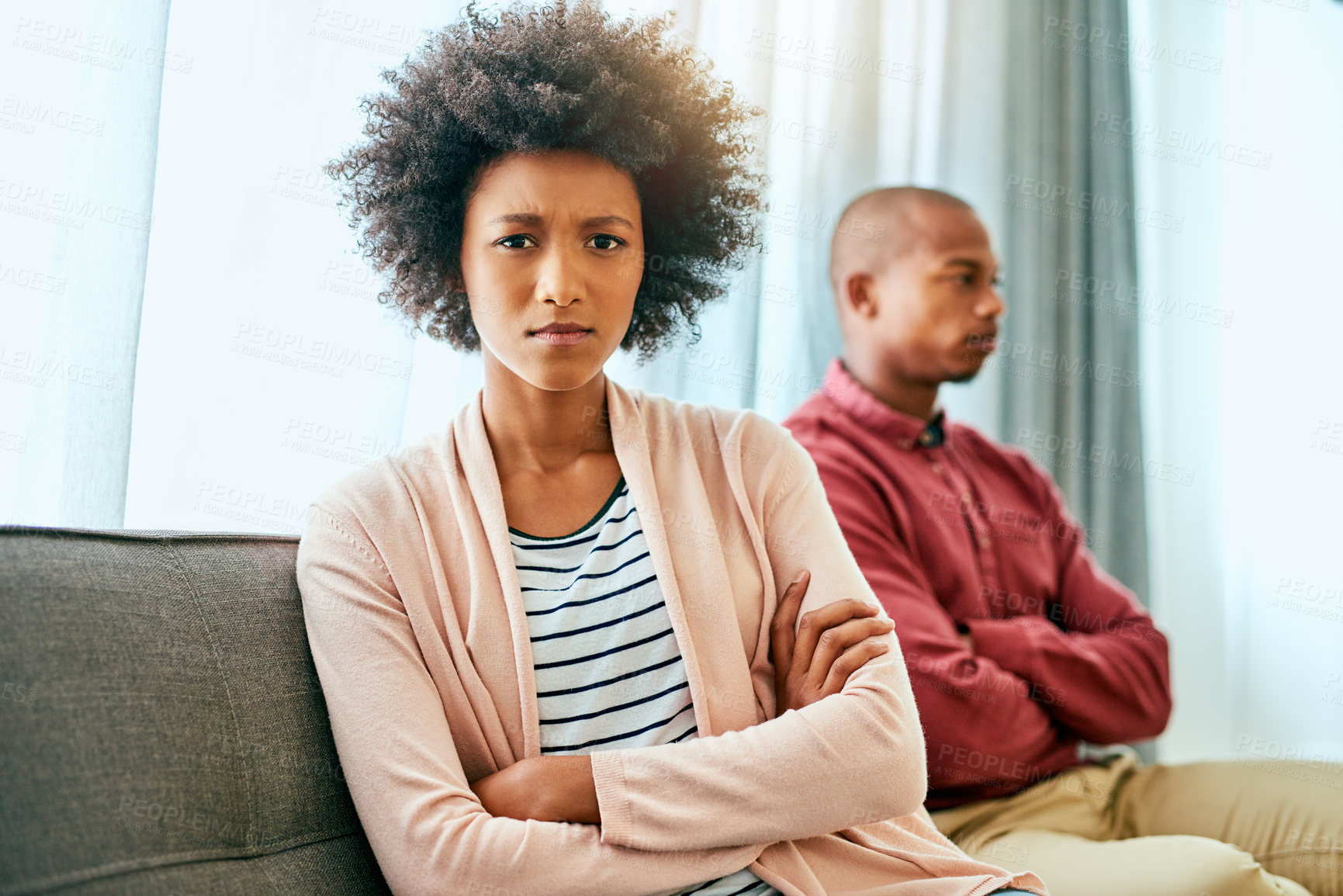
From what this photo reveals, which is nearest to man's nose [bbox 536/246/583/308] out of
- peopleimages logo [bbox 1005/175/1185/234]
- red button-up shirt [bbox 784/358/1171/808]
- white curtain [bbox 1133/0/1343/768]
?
red button-up shirt [bbox 784/358/1171/808]

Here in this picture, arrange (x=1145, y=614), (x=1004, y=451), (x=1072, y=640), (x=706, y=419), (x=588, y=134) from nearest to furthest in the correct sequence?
1. (x=588, y=134)
2. (x=706, y=419)
3. (x=1072, y=640)
4. (x=1145, y=614)
5. (x=1004, y=451)

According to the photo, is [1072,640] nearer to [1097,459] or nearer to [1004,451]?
[1004,451]

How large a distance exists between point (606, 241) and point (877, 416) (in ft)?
2.76

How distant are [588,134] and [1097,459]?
197 centimetres

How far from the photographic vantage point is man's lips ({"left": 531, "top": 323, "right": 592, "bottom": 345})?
1180mm

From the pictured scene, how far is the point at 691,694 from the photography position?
1.14 meters

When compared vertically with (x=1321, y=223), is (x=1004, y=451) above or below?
below

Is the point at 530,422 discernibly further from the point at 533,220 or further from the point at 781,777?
the point at 781,777

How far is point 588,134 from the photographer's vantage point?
1.22 meters

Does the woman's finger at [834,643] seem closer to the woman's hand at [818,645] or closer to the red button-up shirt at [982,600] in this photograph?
the woman's hand at [818,645]

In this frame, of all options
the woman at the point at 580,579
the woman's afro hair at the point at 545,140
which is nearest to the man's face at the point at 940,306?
the woman's afro hair at the point at 545,140

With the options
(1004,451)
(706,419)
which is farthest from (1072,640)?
(706,419)

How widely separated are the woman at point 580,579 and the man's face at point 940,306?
69 cm

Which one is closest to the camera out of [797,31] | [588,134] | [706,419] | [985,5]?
[588,134]
